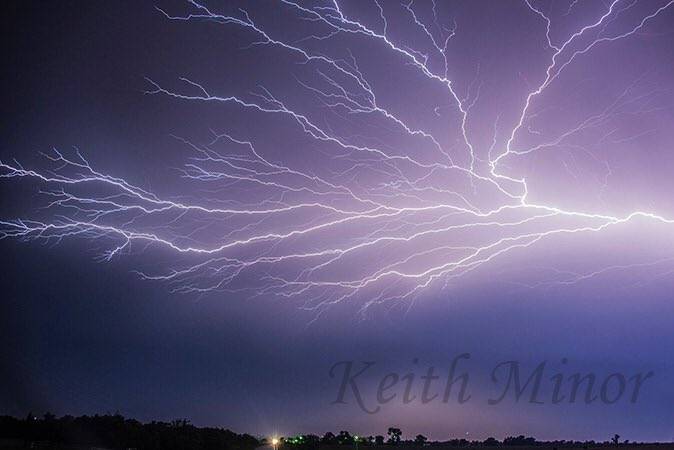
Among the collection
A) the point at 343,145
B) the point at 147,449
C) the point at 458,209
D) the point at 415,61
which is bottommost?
the point at 147,449

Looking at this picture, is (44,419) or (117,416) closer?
(44,419)

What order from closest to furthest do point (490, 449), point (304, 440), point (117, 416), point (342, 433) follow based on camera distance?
point (117, 416) < point (304, 440) < point (342, 433) < point (490, 449)

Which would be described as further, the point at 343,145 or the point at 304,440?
the point at 304,440

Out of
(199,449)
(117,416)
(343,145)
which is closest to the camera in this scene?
(343,145)

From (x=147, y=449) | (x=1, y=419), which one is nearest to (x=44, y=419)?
(x=1, y=419)

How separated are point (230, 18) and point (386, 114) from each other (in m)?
4.05

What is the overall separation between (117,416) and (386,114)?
46944mm

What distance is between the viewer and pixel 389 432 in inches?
3383

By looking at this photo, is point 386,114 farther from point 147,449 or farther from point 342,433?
point 342,433

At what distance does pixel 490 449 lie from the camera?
254 ft

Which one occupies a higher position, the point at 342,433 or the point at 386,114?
the point at 386,114

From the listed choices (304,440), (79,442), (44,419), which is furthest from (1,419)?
(304,440)

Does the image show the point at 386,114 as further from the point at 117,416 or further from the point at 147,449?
the point at 117,416

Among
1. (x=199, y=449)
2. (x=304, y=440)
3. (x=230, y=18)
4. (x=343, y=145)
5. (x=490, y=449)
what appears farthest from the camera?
(x=490, y=449)
